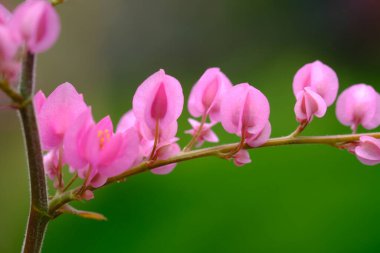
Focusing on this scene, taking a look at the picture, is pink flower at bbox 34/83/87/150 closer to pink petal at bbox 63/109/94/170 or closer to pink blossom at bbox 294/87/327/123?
pink petal at bbox 63/109/94/170

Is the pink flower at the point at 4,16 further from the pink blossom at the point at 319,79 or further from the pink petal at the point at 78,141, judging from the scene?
the pink blossom at the point at 319,79

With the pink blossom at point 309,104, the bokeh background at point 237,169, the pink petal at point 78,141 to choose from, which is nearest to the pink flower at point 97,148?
the pink petal at point 78,141

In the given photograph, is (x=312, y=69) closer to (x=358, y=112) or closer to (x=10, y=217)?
(x=358, y=112)

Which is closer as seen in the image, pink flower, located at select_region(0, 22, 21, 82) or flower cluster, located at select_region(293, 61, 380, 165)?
pink flower, located at select_region(0, 22, 21, 82)

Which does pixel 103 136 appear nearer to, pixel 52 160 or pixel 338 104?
pixel 52 160

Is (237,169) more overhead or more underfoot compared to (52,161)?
more underfoot

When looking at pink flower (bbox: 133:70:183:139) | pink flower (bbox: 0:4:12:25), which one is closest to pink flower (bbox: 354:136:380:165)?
pink flower (bbox: 133:70:183:139)

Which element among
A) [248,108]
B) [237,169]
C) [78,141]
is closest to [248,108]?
[248,108]
